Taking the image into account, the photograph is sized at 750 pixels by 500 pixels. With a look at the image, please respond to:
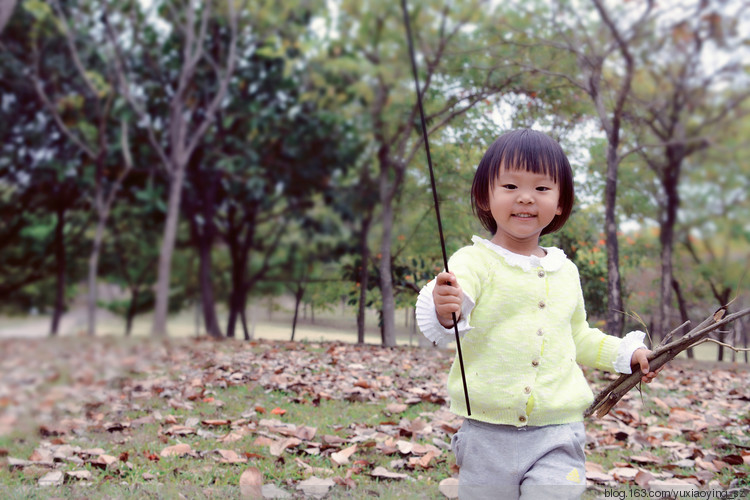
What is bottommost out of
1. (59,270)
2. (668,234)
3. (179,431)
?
(179,431)

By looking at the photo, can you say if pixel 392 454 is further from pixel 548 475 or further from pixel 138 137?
pixel 138 137

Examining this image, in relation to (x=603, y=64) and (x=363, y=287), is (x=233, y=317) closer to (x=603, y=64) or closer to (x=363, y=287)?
(x=363, y=287)

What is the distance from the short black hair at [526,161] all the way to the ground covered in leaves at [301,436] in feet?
4.54

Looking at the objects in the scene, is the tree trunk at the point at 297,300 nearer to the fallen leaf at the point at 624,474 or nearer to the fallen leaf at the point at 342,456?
the fallen leaf at the point at 342,456

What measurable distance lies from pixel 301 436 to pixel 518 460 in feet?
5.93

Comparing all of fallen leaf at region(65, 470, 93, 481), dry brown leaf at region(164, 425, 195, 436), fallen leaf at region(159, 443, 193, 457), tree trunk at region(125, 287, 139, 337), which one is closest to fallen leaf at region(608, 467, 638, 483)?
fallen leaf at region(159, 443, 193, 457)

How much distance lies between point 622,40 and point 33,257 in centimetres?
1442

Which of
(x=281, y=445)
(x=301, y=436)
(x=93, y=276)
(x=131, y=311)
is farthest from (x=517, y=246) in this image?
(x=131, y=311)

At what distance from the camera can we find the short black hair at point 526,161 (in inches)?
73.6

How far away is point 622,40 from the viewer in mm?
7113

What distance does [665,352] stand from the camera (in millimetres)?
1891

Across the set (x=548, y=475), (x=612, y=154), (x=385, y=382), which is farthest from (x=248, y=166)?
(x=548, y=475)

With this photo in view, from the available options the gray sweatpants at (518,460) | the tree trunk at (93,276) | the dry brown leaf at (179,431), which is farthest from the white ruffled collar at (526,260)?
the tree trunk at (93,276)

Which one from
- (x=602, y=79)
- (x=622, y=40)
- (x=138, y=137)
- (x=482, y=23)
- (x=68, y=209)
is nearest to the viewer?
(x=622, y=40)
